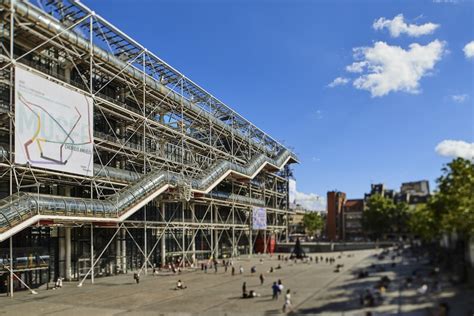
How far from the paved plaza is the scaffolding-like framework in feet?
11.9

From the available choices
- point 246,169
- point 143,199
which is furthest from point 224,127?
point 143,199

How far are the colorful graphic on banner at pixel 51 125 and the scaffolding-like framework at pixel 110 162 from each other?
68 centimetres

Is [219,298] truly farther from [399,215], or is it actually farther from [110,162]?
[399,215]

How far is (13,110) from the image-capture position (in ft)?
96.2

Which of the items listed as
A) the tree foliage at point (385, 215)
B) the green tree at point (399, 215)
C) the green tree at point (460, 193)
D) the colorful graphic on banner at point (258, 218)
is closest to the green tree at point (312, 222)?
the tree foliage at point (385, 215)

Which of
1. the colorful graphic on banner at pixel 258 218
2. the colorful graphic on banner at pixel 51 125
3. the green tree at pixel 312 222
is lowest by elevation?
the green tree at pixel 312 222

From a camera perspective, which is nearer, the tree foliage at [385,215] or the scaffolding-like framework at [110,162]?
the scaffolding-like framework at [110,162]

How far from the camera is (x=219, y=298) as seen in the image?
86.0ft

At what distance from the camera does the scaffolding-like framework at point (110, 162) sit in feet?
96.2

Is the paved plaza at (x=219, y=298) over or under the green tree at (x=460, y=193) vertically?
under

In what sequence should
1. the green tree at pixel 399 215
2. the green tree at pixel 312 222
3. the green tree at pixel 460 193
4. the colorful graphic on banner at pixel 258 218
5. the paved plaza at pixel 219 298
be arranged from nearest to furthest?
the paved plaza at pixel 219 298 → the green tree at pixel 460 193 → the colorful graphic on banner at pixel 258 218 → the green tree at pixel 399 215 → the green tree at pixel 312 222

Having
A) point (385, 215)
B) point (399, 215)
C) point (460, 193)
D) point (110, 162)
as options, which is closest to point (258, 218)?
point (110, 162)

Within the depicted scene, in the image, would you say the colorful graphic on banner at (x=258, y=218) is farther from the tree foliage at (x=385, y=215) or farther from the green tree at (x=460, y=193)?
the tree foliage at (x=385, y=215)

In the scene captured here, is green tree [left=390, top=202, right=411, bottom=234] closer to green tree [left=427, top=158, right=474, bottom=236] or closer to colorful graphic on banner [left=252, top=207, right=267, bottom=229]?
colorful graphic on banner [left=252, top=207, right=267, bottom=229]
